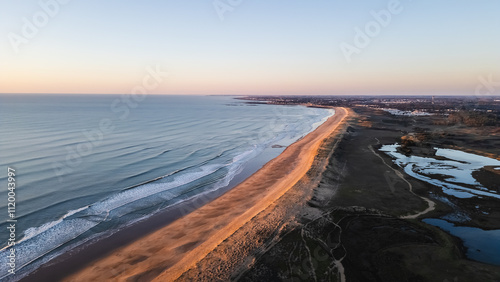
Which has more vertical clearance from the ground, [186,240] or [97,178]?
[186,240]

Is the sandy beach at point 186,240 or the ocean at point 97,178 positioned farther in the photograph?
the ocean at point 97,178

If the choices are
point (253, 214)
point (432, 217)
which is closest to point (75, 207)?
point (253, 214)

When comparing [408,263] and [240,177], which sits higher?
[408,263]

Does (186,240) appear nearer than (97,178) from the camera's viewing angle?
Yes

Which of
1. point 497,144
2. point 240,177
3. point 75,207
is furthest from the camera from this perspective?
point 497,144

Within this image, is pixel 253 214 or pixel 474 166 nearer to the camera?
pixel 253 214

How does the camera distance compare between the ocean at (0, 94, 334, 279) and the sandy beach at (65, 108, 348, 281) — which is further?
the ocean at (0, 94, 334, 279)

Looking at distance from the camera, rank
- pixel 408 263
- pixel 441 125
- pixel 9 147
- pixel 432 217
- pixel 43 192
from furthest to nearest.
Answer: pixel 441 125 → pixel 9 147 → pixel 43 192 → pixel 432 217 → pixel 408 263

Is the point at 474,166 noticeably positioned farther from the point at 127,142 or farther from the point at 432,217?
the point at 127,142
